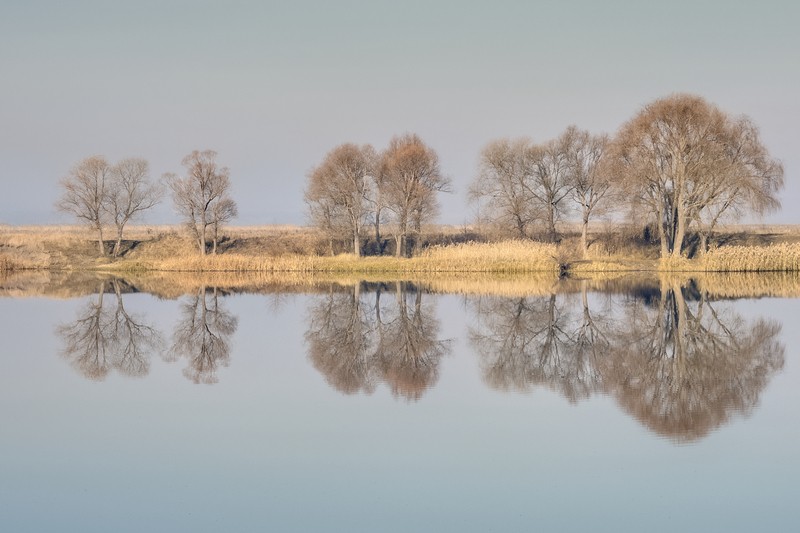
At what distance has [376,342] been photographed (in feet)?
62.0

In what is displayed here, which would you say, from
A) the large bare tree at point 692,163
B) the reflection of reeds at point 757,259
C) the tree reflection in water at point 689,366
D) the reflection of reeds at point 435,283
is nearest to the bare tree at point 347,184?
the reflection of reeds at point 435,283

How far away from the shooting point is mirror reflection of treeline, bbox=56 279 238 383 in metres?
16.3

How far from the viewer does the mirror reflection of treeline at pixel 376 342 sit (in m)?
14.4

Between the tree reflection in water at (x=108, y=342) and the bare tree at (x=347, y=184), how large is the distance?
74.1ft

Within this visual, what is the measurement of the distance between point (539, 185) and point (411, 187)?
7.05 meters

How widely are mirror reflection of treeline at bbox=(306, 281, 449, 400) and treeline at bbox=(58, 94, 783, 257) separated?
1679 centimetres

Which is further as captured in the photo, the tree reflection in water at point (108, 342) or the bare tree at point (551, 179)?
the bare tree at point (551, 179)

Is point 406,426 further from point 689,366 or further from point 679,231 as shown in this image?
point 679,231

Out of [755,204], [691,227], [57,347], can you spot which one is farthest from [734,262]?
[57,347]

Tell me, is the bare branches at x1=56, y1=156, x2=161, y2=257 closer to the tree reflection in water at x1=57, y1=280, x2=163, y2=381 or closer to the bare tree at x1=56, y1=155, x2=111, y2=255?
the bare tree at x1=56, y1=155, x2=111, y2=255

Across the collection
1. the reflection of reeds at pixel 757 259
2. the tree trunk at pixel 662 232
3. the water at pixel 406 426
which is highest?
the tree trunk at pixel 662 232

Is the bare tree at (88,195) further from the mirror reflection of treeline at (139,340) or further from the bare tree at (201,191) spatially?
the mirror reflection of treeline at (139,340)

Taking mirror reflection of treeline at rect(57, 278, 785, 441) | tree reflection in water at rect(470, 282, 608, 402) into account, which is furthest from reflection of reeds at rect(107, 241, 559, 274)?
tree reflection in water at rect(470, 282, 608, 402)

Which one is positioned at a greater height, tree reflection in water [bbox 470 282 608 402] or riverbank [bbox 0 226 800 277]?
riverbank [bbox 0 226 800 277]
